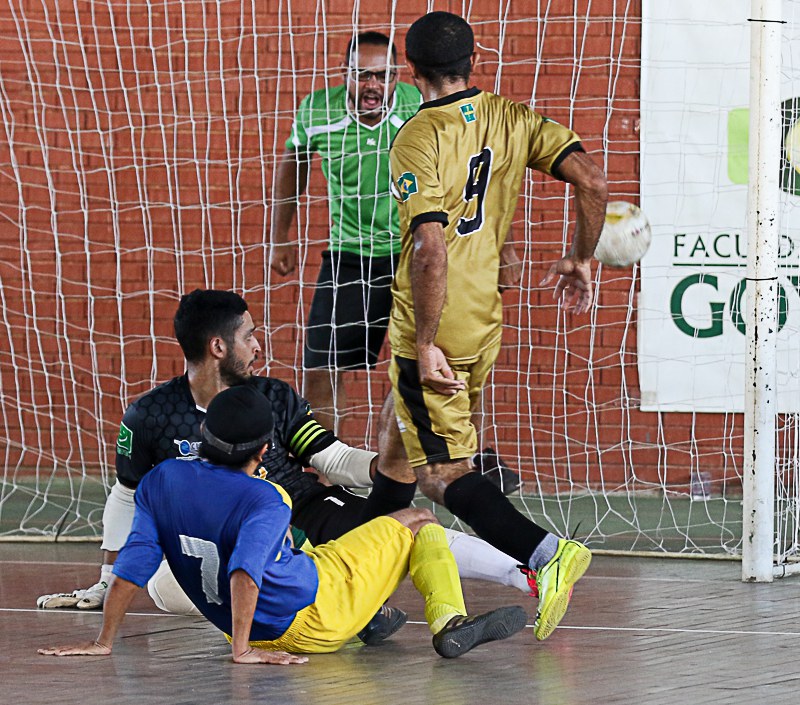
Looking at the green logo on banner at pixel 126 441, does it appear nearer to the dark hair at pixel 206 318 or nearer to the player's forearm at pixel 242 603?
the dark hair at pixel 206 318

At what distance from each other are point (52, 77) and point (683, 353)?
14.5 ft

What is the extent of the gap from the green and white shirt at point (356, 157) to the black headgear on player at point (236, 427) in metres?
3.40

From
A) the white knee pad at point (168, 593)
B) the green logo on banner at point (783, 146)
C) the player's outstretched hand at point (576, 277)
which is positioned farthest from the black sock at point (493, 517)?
the green logo on banner at point (783, 146)

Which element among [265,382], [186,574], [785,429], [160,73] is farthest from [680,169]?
[186,574]

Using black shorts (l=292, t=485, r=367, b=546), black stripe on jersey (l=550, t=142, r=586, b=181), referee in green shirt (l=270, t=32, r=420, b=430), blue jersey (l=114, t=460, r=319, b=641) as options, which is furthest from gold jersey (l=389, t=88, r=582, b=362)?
referee in green shirt (l=270, t=32, r=420, b=430)

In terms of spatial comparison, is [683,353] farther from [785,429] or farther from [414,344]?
[414,344]

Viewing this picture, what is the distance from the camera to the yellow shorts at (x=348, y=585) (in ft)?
15.0

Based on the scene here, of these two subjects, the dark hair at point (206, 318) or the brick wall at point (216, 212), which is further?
the brick wall at point (216, 212)

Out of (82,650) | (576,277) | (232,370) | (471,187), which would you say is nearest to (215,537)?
(82,650)

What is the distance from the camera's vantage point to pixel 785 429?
7066 mm

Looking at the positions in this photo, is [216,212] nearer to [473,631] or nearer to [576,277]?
[576,277]

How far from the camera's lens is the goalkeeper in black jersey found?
5145 millimetres

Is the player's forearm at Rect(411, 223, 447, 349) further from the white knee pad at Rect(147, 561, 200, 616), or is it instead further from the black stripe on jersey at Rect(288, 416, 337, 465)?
the white knee pad at Rect(147, 561, 200, 616)

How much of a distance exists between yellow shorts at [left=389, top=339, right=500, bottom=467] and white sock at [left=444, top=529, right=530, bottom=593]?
1.24ft
